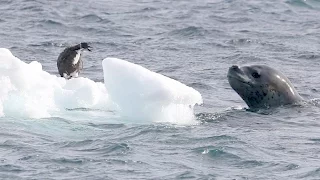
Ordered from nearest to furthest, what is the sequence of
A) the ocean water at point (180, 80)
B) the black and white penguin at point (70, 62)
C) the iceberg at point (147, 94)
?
the ocean water at point (180, 80), the iceberg at point (147, 94), the black and white penguin at point (70, 62)

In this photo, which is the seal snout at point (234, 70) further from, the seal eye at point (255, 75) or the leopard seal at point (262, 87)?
the seal eye at point (255, 75)

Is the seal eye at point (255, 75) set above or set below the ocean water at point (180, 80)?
above

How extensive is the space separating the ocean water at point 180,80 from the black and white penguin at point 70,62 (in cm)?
96

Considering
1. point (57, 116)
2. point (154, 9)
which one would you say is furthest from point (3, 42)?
point (57, 116)

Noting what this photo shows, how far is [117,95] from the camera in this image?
39.9 feet

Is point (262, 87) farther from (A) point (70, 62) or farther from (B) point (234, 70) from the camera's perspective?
(A) point (70, 62)

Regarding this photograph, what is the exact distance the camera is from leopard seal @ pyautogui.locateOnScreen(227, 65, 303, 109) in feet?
42.5

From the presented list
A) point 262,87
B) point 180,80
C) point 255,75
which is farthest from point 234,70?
point 180,80

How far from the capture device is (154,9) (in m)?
24.7

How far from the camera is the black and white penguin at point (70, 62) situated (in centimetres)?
1468

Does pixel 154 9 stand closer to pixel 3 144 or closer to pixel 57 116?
pixel 57 116

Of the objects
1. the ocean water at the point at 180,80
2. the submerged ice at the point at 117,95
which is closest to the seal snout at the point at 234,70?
the ocean water at the point at 180,80

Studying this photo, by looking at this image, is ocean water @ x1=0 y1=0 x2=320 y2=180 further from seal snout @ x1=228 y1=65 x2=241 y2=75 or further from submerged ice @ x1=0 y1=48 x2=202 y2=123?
seal snout @ x1=228 y1=65 x2=241 y2=75

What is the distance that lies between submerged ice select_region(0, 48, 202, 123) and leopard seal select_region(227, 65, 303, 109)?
1.00 meters
